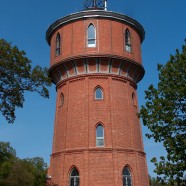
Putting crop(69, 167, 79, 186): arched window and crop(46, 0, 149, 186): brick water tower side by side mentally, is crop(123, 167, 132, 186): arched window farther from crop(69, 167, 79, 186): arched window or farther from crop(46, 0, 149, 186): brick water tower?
crop(69, 167, 79, 186): arched window

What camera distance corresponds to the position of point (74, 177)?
733 inches

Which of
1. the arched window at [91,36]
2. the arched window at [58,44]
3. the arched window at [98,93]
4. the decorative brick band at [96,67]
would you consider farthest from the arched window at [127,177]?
the arched window at [58,44]

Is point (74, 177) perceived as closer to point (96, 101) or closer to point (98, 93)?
point (96, 101)

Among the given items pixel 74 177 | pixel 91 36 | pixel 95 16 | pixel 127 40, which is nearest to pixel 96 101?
pixel 91 36

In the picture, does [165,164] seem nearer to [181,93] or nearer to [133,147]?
[181,93]

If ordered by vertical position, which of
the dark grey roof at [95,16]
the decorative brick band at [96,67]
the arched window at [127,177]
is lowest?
the arched window at [127,177]

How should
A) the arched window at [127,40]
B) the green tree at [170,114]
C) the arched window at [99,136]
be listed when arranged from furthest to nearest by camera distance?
the arched window at [127,40] → the arched window at [99,136] → the green tree at [170,114]

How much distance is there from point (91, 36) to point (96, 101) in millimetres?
4551

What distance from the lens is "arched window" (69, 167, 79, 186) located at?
1845 centimetres

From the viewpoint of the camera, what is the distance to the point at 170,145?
12531mm

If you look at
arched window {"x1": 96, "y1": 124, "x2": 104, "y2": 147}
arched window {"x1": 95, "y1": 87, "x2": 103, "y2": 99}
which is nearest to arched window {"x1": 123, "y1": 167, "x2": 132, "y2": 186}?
arched window {"x1": 96, "y1": 124, "x2": 104, "y2": 147}

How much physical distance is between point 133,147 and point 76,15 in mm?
9678

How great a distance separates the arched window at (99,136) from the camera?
18953 mm

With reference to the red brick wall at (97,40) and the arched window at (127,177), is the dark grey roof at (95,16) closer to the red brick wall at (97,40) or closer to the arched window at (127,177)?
the red brick wall at (97,40)
